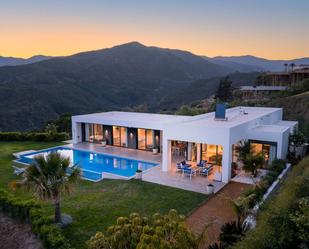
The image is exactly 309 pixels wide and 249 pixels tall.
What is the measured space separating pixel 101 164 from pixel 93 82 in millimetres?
75997

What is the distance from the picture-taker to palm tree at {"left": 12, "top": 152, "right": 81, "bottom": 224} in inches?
355

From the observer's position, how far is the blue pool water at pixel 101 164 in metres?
16.7

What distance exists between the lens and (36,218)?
376 inches

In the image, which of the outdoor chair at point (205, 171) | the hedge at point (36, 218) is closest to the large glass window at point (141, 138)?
the outdoor chair at point (205, 171)

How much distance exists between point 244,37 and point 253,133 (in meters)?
35.3

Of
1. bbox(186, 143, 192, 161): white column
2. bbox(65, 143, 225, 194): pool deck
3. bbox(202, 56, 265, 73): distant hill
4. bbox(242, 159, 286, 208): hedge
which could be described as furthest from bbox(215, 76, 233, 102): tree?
bbox(202, 56, 265, 73): distant hill

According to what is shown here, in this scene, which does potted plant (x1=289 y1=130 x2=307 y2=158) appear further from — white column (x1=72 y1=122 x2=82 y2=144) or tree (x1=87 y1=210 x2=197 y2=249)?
white column (x1=72 y1=122 x2=82 y2=144)

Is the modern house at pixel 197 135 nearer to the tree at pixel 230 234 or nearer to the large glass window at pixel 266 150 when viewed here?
the large glass window at pixel 266 150

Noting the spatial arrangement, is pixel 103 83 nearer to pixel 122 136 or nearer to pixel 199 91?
pixel 199 91

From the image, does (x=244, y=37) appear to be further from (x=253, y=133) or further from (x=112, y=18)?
(x=253, y=133)

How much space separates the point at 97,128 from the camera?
82.7 feet

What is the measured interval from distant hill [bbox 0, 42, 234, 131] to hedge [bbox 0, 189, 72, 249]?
45.2m

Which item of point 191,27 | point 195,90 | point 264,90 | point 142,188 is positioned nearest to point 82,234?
point 142,188

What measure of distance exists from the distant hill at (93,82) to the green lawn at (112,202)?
4504 cm
